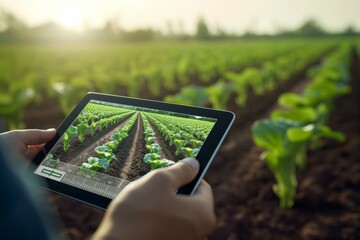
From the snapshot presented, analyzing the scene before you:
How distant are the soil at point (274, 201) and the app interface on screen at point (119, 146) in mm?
1517

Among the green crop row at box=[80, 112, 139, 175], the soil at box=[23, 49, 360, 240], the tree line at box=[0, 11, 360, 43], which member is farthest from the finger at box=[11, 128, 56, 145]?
the tree line at box=[0, 11, 360, 43]

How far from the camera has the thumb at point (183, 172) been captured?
3.37ft

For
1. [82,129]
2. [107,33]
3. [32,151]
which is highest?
[82,129]

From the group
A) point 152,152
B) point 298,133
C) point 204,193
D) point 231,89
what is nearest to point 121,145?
point 152,152

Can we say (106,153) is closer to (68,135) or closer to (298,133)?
(68,135)

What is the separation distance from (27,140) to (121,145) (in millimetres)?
475

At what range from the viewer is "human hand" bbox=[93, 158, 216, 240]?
903mm

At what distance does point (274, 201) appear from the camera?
3.13 meters

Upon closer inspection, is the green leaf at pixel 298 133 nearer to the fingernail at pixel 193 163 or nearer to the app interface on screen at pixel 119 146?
the app interface on screen at pixel 119 146

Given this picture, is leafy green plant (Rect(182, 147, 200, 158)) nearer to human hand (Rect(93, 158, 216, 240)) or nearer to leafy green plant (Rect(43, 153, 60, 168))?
human hand (Rect(93, 158, 216, 240))

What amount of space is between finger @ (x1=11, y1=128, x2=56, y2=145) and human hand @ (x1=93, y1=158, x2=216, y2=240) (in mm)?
696

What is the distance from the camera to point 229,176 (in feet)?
12.4

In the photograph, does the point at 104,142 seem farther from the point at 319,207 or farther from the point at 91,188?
the point at 319,207

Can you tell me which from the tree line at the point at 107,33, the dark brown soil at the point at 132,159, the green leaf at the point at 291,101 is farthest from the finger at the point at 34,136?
the tree line at the point at 107,33
